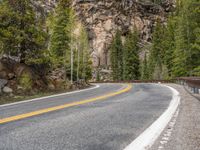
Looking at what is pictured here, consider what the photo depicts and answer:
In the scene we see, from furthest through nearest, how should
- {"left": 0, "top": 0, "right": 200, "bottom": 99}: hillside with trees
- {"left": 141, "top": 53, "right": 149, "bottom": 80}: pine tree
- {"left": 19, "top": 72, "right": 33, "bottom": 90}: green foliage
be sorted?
{"left": 141, "top": 53, "right": 149, "bottom": 80}: pine tree → {"left": 0, "top": 0, "right": 200, "bottom": 99}: hillside with trees → {"left": 19, "top": 72, "right": 33, "bottom": 90}: green foliage

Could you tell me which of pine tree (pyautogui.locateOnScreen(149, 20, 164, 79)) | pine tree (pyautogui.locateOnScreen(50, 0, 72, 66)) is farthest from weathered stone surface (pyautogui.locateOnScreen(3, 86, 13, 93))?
pine tree (pyautogui.locateOnScreen(149, 20, 164, 79))

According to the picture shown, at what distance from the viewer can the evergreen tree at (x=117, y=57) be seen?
244 ft

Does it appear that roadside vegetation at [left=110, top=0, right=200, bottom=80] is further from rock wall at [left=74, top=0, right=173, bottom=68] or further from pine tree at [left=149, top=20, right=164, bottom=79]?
rock wall at [left=74, top=0, right=173, bottom=68]

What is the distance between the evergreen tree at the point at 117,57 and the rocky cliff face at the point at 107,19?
495 centimetres

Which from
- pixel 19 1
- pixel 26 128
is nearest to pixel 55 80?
pixel 19 1

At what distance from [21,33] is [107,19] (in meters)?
68.7

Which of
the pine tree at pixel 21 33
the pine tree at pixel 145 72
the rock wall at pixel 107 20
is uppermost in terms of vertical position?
the rock wall at pixel 107 20

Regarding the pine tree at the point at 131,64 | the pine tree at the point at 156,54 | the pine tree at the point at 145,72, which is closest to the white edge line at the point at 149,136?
the pine tree at the point at 131,64

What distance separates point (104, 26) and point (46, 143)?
8266cm

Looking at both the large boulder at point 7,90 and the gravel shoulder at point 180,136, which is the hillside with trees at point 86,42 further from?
the gravel shoulder at point 180,136

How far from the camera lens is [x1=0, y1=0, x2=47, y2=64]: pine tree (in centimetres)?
1769

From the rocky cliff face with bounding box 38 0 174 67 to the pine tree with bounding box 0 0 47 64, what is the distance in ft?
209

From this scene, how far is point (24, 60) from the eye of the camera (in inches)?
747

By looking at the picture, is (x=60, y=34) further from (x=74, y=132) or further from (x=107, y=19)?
(x=107, y=19)
